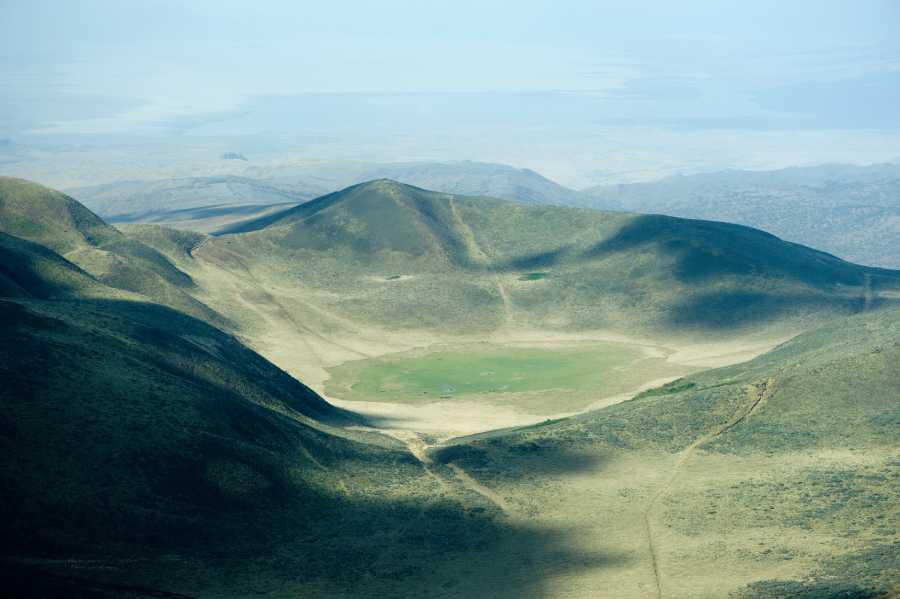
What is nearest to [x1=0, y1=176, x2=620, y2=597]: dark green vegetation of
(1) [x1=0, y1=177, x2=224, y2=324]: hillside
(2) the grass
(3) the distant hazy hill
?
(1) [x1=0, y1=177, x2=224, y2=324]: hillside

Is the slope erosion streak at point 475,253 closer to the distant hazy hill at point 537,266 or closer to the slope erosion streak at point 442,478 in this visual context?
the distant hazy hill at point 537,266

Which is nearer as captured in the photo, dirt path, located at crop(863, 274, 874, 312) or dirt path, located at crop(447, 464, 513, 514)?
dirt path, located at crop(447, 464, 513, 514)

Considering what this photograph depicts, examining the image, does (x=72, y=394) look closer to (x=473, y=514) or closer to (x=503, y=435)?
(x=473, y=514)

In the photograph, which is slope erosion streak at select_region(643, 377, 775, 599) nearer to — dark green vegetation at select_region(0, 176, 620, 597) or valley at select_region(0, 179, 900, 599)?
valley at select_region(0, 179, 900, 599)

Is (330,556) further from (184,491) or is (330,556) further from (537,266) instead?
(537,266)

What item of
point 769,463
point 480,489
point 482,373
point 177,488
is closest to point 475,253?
point 482,373

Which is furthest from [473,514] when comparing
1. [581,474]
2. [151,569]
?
[151,569]

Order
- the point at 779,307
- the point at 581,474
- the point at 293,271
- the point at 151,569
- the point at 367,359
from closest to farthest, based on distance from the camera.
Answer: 1. the point at 151,569
2. the point at 581,474
3. the point at 367,359
4. the point at 779,307
5. the point at 293,271
